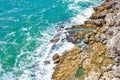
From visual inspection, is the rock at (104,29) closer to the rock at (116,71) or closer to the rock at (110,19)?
the rock at (110,19)

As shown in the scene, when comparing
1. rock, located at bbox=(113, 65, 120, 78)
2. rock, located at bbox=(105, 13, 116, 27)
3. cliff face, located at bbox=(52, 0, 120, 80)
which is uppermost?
rock, located at bbox=(105, 13, 116, 27)

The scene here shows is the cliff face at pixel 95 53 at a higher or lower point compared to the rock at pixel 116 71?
higher

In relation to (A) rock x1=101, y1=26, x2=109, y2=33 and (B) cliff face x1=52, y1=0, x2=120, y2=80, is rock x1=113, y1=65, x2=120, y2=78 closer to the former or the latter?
(B) cliff face x1=52, y1=0, x2=120, y2=80

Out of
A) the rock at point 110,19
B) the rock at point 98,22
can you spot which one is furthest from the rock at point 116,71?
the rock at point 98,22

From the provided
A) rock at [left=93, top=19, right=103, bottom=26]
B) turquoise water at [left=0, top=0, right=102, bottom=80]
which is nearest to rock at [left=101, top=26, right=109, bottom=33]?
rock at [left=93, top=19, right=103, bottom=26]

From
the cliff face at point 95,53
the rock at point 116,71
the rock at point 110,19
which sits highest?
the rock at point 110,19

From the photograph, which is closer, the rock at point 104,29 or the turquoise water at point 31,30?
the turquoise water at point 31,30
